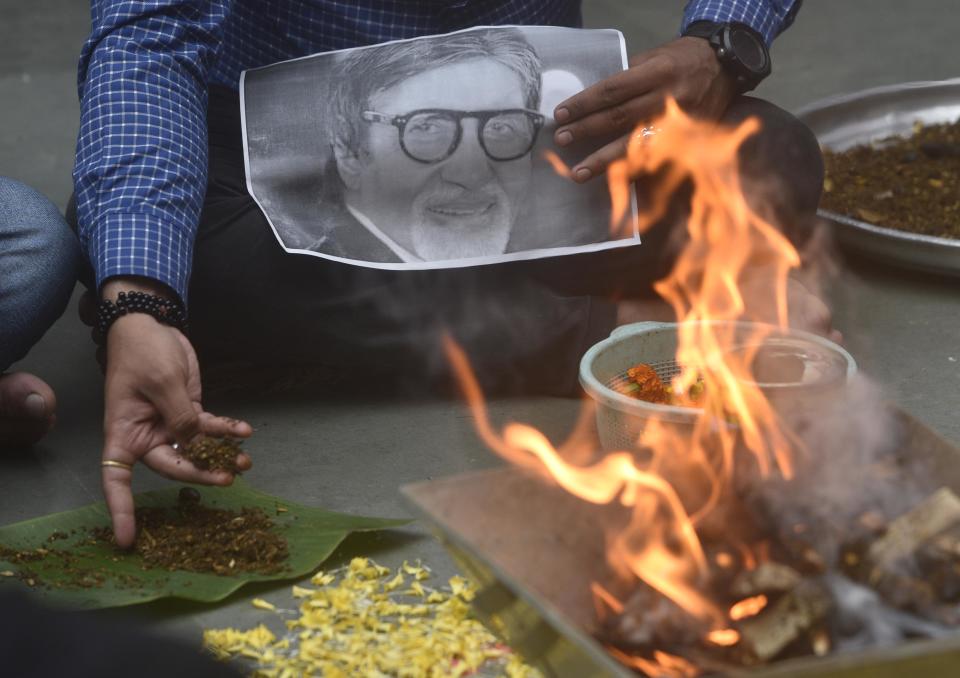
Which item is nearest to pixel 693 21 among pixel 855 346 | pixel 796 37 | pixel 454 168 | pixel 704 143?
pixel 704 143

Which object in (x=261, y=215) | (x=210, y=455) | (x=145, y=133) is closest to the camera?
(x=210, y=455)

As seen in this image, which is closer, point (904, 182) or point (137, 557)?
point (137, 557)

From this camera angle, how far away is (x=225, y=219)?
218 cm

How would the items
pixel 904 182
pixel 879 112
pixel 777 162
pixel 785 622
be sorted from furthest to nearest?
pixel 879 112
pixel 904 182
pixel 777 162
pixel 785 622

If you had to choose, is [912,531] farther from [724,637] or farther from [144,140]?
[144,140]

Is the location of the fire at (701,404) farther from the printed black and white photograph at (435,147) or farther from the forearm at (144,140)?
the forearm at (144,140)

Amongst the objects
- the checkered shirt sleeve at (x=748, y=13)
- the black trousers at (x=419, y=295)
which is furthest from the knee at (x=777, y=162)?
the checkered shirt sleeve at (x=748, y=13)

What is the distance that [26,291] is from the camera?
82.0 inches

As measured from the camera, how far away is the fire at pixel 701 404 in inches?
53.6

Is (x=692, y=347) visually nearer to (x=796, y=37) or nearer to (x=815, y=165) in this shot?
(x=815, y=165)

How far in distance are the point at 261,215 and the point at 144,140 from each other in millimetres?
304

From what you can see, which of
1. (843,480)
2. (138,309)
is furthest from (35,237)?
(843,480)

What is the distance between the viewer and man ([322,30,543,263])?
2.21 m

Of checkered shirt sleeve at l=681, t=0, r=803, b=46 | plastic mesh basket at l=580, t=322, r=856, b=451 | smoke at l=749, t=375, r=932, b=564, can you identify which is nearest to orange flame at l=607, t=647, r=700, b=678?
smoke at l=749, t=375, r=932, b=564
